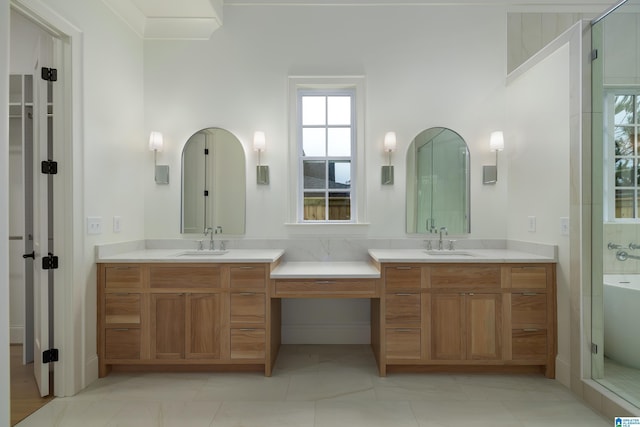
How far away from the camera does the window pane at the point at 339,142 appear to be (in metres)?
3.73

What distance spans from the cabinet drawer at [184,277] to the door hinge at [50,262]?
60 centimetres

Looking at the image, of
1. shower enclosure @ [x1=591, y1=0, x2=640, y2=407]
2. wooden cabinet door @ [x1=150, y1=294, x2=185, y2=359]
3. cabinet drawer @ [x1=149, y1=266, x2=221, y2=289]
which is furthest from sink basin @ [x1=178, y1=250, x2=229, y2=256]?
shower enclosure @ [x1=591, y1=0, x2=640, y2=407]

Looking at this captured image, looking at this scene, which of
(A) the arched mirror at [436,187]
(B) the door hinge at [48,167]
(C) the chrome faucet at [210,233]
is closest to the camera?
(B) the door hinge at [48,167]

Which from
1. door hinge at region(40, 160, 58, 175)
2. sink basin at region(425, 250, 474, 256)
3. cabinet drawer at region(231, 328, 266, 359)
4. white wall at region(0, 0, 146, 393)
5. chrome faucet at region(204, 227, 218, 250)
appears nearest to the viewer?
door hinge at region(40, 160, 58, 175)

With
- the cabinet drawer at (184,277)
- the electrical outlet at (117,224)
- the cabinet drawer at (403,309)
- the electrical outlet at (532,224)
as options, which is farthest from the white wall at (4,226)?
the electrical outlet at (532,224)

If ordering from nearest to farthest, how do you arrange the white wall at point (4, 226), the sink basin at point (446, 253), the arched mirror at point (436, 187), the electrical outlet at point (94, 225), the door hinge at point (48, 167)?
1. the white wall at point (4, 226)
2. the door hinge at point (48, 167)
3. the electrical outlet at point (94, 225)
4. the sink basin at point (446, 253)
5. the arched mirror at point (436, 187)

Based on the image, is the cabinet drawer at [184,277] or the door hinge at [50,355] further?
the cabinet drawer at [184,277]

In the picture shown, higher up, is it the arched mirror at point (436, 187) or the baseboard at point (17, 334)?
the arched mirror at point (436, 187)

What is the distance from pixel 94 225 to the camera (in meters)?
2.89

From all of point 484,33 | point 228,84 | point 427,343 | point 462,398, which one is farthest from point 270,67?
point 462,398

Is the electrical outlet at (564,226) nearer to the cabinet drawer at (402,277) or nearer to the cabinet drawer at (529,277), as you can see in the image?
the cabinet drawer at (529,277)

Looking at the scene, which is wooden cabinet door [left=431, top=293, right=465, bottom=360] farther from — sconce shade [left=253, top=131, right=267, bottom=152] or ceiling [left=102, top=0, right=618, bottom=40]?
ceiling [left=102, top=0, right=618, bottom=40]

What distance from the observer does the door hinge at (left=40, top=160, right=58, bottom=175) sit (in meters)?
2.62

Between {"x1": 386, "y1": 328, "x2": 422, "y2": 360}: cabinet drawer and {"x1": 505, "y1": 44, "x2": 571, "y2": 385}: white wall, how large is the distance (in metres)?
1.05
